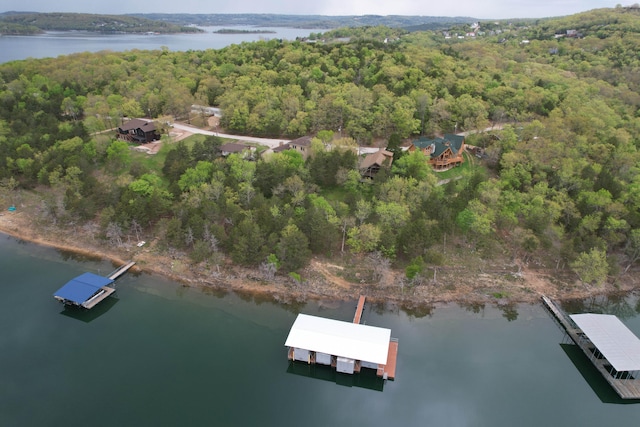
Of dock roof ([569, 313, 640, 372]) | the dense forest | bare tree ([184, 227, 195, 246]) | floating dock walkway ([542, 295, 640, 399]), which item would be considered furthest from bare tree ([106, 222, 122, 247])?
dock roof ([569, 313, 640, 372])

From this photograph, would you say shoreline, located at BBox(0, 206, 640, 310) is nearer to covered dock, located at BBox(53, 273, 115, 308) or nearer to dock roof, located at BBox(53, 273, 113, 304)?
covered dock, located at BBox(53, 273, 115, 308)

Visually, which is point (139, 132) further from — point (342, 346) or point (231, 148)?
point (342, 346)

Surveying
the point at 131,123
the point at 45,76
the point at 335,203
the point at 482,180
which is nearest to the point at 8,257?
the point at 131,123

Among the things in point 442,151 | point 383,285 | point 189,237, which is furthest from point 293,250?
point 442,151

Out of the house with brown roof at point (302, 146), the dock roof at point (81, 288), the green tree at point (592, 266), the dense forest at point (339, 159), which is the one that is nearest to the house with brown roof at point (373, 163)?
the dense forest at point (339, 159)

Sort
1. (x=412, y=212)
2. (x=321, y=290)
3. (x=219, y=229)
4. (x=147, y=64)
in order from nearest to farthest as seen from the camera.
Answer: (x=321, y=290) < (x=219, y=229) < (x=412, y=212) < (x=147, y=64)

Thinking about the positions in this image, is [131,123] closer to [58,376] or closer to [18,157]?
[18,157]

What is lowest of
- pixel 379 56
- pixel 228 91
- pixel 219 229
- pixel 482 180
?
pixel 219 229
